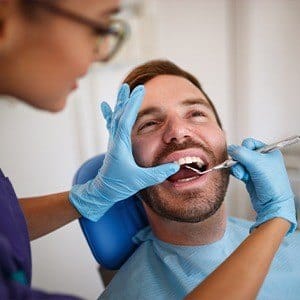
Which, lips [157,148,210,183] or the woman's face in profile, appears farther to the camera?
lips [157,148,210,183]

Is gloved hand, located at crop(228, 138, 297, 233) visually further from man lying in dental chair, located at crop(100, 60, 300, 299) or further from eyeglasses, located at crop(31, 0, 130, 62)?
eyeglasses, located at crop(31, 0, 130, 62)

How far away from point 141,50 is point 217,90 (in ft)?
2.03

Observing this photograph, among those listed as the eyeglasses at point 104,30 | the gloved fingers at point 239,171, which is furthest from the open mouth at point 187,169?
the eyeglasses at point 104,30

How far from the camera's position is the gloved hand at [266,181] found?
2.77ft

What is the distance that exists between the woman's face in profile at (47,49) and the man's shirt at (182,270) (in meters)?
0.72

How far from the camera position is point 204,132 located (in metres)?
1.02

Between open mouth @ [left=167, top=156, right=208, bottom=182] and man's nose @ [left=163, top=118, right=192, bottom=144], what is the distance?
6cm

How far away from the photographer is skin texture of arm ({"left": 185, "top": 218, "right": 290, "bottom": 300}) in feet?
2.00

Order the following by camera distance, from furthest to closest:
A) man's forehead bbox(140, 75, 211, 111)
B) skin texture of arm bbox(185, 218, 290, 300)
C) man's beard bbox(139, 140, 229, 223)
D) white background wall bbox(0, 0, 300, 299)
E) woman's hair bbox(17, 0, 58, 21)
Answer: white background wall bbox(0, 0, 300, 299) < man's forehead bbox(140, 75, 211, 111) < man's beard bbox(139, 140, 229, 223) < skin texture of arm bbox(185, 218, 290, 300) < woman's hair bbox(17, 0, 58, 21)

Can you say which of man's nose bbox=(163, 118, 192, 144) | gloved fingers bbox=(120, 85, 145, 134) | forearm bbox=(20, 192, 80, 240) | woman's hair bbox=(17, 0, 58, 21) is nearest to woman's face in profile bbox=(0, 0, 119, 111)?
woman's hair bbox=(17, 0, 58, 21)

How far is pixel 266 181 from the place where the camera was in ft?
2.84

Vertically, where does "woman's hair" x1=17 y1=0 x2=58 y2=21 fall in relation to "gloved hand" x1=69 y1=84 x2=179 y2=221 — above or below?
above

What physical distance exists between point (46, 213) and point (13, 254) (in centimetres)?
53

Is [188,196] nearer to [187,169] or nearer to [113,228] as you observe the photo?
[187,169]
